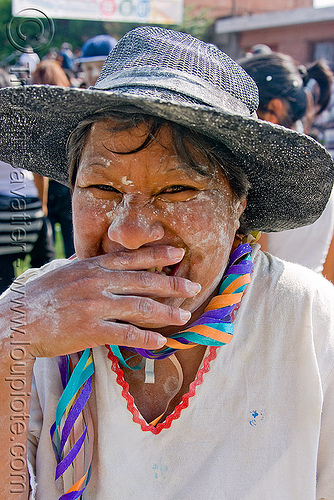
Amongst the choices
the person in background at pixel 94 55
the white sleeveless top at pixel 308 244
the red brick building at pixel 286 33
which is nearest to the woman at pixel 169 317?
the white sleeveless top at pixel 308 244

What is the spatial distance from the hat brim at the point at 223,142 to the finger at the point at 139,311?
49 centimetres

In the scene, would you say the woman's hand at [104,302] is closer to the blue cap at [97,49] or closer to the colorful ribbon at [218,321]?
the colorful ribbon at [218,321]

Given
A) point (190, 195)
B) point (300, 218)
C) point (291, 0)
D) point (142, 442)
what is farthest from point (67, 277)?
point (291, 0)

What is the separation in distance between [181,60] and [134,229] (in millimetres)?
550

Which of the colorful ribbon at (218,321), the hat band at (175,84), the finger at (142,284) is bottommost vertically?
the colorful ribbon at (218,321)

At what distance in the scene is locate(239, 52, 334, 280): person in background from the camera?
10.0 feet

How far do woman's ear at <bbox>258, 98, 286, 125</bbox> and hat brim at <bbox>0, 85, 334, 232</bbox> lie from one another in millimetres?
1720

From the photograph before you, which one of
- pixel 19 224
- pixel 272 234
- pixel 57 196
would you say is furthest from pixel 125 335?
pixel 57 196

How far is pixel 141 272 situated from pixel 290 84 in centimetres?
268

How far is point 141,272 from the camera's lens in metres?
1.38

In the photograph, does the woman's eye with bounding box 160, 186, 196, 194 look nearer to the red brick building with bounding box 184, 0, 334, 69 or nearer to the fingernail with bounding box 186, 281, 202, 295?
the fingernail with bounding box 186, 281, 202, 295

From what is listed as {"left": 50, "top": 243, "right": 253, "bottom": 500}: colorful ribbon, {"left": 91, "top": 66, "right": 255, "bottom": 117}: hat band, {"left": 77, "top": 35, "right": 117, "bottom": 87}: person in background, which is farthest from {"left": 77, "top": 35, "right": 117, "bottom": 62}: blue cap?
{"left": 50, "top": 243, "right": 253, "bottom": 500}: colorful ribbon

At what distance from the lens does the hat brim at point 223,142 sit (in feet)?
4.30

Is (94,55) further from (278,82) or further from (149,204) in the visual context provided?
(149,204)
